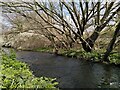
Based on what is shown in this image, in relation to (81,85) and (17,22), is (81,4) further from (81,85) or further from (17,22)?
(81,85)

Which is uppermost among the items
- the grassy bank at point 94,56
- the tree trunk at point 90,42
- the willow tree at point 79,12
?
the willow tree at point 79,12

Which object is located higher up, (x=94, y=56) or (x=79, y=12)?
(x=79, y=12)

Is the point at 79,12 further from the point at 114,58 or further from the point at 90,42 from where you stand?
the point at 114,58

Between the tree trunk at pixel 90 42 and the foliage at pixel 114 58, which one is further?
the tree trunk at pixel 90 42

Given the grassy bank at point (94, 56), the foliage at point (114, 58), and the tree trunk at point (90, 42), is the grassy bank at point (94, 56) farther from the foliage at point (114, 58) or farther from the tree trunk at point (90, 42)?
the tree trunk at point (90, 42)

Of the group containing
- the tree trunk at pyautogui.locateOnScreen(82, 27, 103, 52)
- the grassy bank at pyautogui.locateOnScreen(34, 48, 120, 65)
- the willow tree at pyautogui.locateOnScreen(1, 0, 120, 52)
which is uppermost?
the willow tree at pyautogui.locateOnScreen(1, 0, 120, 52)

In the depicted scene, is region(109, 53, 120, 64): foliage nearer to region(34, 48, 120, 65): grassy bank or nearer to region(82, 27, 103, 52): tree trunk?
region(34, 48, 120, 65): grassy bank

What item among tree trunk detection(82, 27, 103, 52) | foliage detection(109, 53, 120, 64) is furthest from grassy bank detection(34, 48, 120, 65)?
tree trunk detection(82, 27, 103, 52)

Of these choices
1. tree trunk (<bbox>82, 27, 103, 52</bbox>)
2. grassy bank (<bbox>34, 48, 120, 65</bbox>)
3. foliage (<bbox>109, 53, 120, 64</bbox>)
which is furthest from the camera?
tree trunk (<bbox>82, 27, 103, 52</bbox>)

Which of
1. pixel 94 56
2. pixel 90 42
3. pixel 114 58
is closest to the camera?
pixel 114 58

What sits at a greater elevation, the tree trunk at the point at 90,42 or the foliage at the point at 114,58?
the tree trunk at the point at 90,42

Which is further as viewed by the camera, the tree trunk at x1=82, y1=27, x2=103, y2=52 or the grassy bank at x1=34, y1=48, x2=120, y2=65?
the tree trunk at x1=82, y1=27, x2=103, y2=52

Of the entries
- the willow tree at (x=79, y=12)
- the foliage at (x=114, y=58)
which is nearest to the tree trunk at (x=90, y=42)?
the willow tree at (x=79, y=12)

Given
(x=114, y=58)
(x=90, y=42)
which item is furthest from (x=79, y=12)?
(x=114, y=58)
